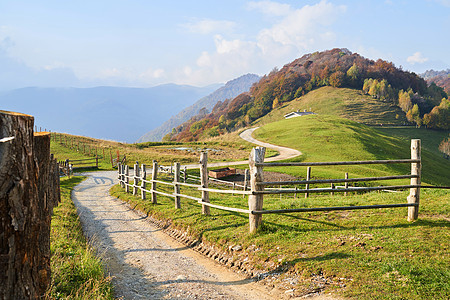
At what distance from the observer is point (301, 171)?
3203 cm

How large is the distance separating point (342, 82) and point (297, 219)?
13188 centimetres

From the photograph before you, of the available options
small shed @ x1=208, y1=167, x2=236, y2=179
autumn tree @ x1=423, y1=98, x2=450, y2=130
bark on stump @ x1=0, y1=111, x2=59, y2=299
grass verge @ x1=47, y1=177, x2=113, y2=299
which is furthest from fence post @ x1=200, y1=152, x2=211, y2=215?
autumn tree @ x1=423, y1=98, x2=450, y2=130

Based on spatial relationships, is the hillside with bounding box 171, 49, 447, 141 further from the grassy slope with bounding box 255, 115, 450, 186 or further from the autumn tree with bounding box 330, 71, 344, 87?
the grassy slope with bounding box 255, 115, 450, 186

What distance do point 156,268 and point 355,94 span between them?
399ft

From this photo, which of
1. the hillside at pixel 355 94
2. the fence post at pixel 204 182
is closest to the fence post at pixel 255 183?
the fence post at pixel 204 182

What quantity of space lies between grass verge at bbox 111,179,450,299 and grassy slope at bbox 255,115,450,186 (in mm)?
22273

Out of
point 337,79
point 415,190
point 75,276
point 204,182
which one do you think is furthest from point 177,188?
point 337,79

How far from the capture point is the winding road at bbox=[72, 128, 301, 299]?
6.02 meters

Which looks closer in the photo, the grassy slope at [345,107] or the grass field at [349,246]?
the grass field at [349,246]

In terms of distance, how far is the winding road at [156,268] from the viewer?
6020 millimetres

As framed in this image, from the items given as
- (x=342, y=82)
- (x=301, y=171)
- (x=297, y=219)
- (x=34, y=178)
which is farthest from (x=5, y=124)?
(x=342, y=82)

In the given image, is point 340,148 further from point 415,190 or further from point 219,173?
point 415,190

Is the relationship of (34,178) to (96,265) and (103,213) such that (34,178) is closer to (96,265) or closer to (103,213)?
(96,265)

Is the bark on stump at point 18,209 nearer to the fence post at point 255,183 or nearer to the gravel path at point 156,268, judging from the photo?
the gravel path at point 156,268
